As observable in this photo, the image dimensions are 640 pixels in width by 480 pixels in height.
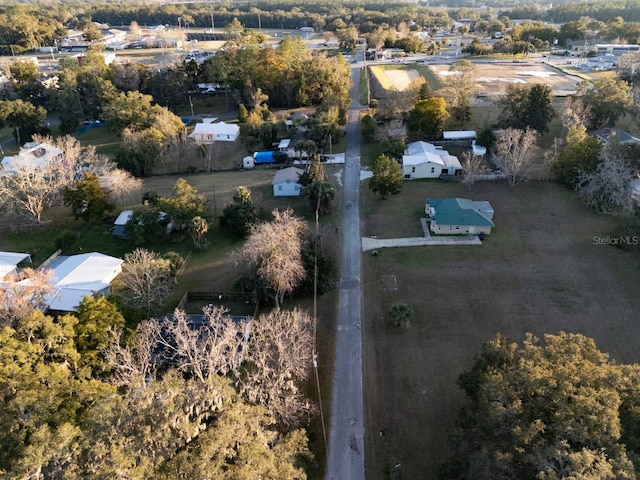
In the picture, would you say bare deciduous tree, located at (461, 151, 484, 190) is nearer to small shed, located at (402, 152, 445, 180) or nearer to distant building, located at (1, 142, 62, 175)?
small shed, located at (402, 152, 445, 180)

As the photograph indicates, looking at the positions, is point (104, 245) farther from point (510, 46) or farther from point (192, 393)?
point (510, 46)

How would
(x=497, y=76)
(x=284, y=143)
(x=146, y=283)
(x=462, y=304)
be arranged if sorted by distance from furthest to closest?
(x=497, y=76), (x=284, y=143), (x=462, y=304), (x=146, y=283)

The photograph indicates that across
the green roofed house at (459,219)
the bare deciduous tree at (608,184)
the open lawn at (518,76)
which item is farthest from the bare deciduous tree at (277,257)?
the open lawn at (518,76)

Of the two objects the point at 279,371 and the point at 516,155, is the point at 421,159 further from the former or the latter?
the point at 279,371

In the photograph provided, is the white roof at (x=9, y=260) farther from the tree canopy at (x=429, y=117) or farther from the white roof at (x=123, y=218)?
the tree canopy at (x=429, y=117)

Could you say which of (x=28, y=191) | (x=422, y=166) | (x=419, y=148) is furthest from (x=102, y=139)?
(x=422, y=166)
